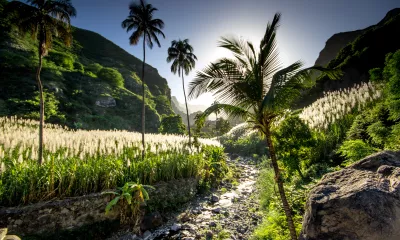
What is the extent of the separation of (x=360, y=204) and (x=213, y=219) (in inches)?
223

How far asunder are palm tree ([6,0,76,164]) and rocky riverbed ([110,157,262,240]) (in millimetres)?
5635

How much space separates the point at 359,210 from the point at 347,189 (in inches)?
15.9

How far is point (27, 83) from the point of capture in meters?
33.6

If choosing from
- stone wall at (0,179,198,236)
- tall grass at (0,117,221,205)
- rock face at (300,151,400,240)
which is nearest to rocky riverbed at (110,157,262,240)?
stone wall at (0,179,198,236)

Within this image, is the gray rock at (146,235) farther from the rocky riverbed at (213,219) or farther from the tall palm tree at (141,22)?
the tall palm tree at (141,22)

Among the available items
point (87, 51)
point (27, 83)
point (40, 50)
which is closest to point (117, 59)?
point (87, 51)

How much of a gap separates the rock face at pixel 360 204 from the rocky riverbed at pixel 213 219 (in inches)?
149

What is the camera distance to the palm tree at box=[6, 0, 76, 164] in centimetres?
682

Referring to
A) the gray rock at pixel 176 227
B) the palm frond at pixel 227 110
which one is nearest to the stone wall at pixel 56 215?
the gray rock at pixel 176 227

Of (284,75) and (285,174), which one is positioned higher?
(284,75)

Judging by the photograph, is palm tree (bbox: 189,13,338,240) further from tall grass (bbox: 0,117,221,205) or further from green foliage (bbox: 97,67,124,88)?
green foliage (bbox: 97,67,124,88)

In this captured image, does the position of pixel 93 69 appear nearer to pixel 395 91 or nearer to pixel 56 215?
pixel 56 215

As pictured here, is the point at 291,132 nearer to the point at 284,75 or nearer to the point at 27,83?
the point at 284,75

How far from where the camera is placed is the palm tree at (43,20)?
682 cm
